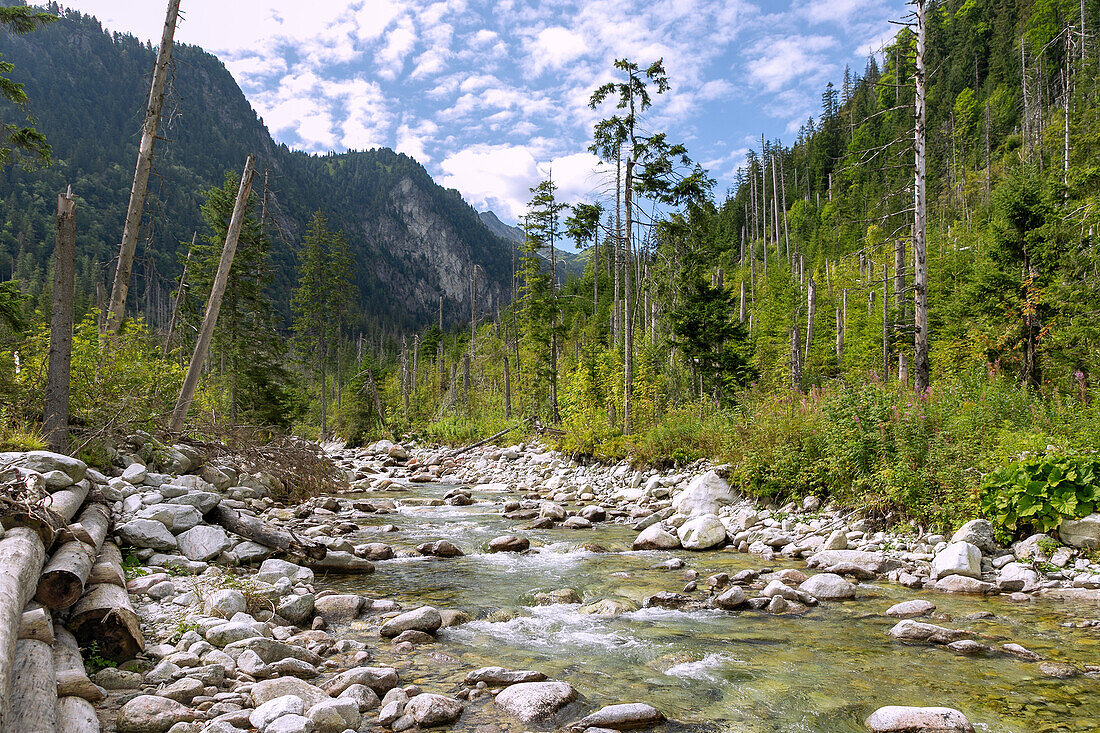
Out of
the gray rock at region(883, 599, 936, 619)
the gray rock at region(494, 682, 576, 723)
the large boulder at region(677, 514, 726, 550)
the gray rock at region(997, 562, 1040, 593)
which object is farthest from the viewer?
the large boulder at region(677, 514, 726, 550)

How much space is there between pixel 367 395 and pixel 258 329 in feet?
54.3

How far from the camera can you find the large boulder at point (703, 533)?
1015 cm

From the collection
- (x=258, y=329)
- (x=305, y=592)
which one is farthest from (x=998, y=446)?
(x=258, y=329)

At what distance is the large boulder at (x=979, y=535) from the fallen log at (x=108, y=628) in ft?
30.1

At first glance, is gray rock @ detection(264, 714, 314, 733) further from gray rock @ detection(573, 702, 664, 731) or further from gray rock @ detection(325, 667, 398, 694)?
gray rock @ detection(573, 702, 664, 731)

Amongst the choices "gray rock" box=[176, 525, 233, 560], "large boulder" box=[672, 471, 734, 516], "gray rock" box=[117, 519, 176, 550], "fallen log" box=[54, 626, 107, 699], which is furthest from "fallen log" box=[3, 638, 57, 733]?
"large boulder" box=[672, 471, 734, 516]

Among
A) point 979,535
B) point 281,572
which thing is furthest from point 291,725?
point 979,535

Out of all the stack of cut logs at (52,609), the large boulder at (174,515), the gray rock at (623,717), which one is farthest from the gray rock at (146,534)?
the gray rock at (623,717)

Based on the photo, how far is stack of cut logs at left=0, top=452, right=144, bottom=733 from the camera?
119 inches

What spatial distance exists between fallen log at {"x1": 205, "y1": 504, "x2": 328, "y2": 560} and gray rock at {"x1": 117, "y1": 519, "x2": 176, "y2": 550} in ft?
4.02

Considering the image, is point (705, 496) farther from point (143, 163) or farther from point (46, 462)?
point (143, 163)

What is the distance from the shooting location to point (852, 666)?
499 centimetres

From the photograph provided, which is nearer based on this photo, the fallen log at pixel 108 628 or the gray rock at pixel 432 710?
the gray rock at pixel 432 710

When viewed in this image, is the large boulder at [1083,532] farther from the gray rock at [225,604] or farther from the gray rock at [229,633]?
the gray rock at [225,604]
